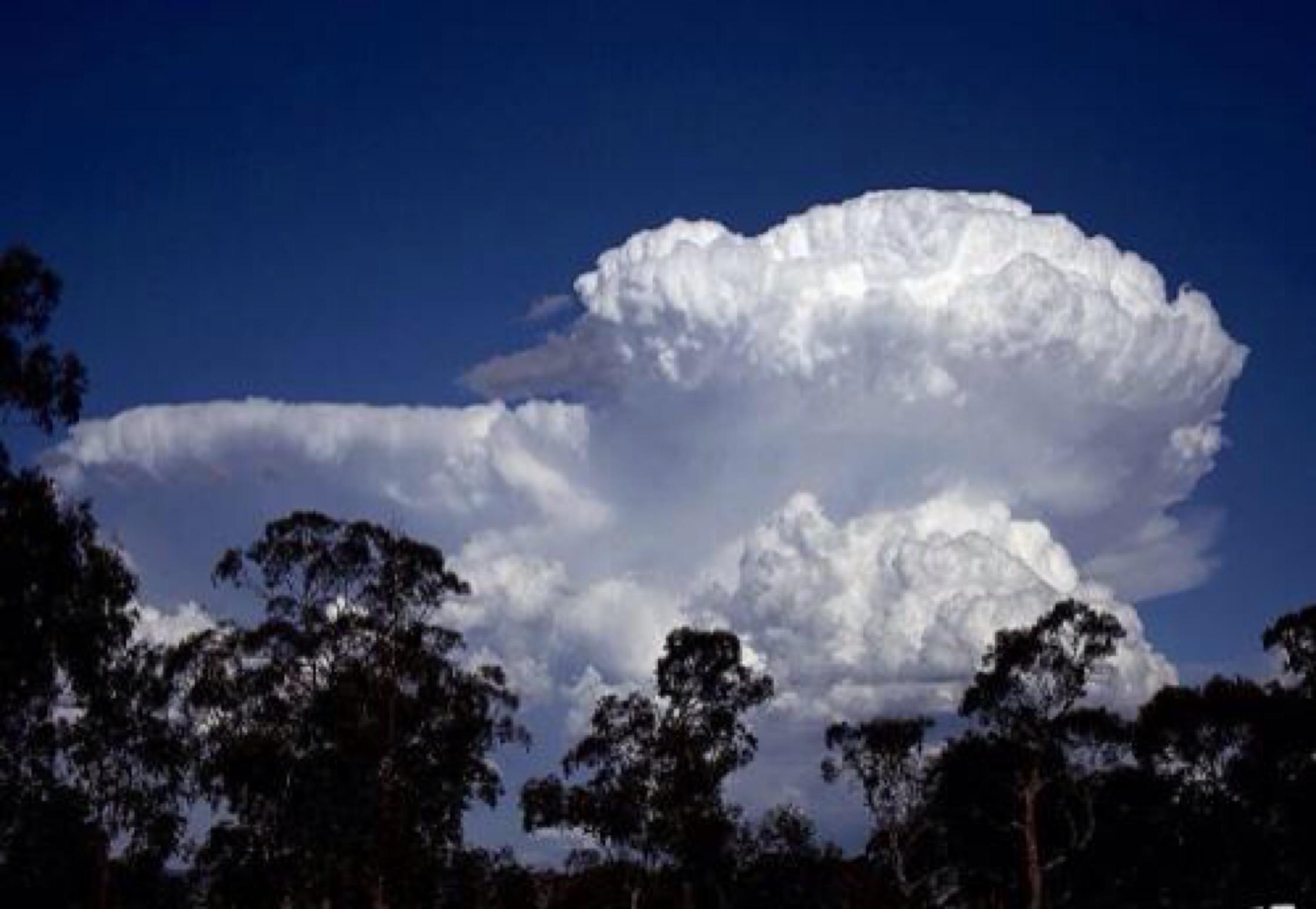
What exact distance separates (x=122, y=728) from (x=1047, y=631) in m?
38.0

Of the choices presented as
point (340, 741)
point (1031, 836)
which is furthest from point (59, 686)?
point (1031, 836)

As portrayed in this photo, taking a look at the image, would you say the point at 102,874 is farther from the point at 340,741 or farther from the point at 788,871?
the point at 788,871

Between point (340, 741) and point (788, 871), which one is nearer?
point (340, 741)

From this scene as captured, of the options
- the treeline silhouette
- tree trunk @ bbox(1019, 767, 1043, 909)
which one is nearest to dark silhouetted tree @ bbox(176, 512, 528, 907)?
the treeline silhouette

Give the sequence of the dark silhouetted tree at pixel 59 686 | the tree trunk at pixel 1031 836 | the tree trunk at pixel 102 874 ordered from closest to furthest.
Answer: the dark silhouetted tree at pixel 59 686
the tree trunk at pixel 102 874
the tree trunk at pixel 1031 836

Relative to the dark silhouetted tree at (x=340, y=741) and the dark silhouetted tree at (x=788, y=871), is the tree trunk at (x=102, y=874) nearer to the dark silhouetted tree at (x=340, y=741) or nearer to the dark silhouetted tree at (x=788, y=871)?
the dark silhouetted tree at (x=340, y=741)

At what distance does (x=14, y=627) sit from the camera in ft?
106

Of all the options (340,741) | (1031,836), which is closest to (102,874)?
(340,741)

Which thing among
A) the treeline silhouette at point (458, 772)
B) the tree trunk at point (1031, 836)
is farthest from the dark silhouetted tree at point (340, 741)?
the tree trunk at point (1031, 836)

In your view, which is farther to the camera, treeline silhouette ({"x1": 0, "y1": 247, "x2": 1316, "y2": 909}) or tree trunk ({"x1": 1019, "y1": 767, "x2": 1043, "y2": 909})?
tree trunk ({"x1": 1019, "y1": 767, "x2": 1043, "y2": 909})

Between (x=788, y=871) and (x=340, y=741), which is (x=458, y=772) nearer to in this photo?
(x=340, y=741)

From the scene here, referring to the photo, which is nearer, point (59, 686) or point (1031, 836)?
point (59, 686)

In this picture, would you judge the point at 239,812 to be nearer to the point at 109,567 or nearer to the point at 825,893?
the point at 109,567

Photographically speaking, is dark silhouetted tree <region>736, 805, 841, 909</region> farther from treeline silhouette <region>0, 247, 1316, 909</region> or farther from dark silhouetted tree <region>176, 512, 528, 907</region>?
dark silhouetted tree <region>176, 512, 528, 907</region>
